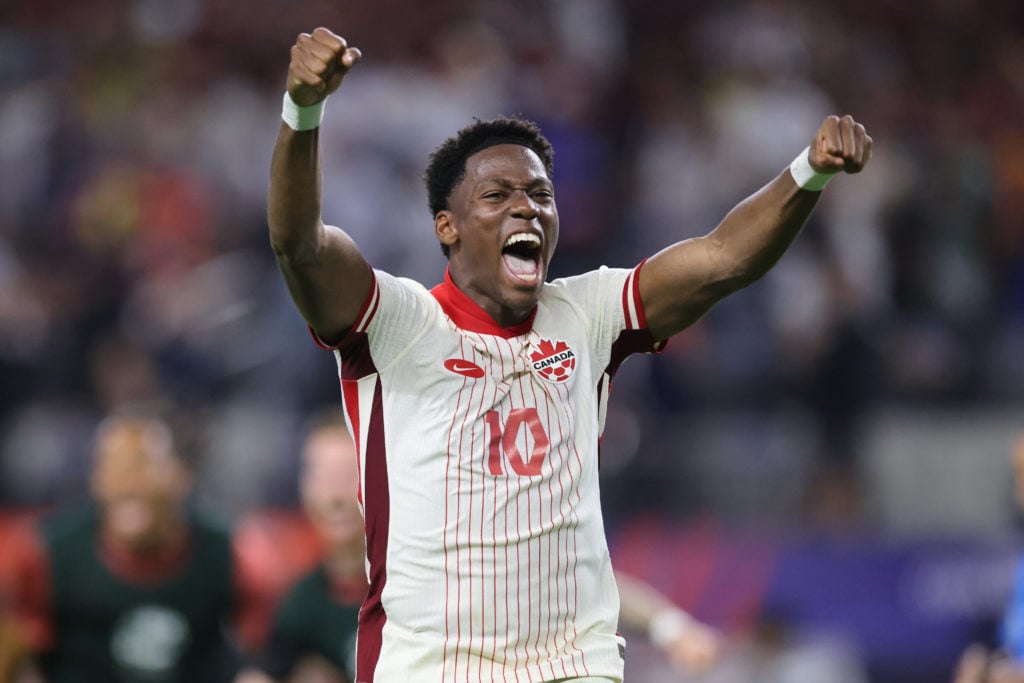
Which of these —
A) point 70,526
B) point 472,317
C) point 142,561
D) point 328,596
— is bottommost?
point 328,596

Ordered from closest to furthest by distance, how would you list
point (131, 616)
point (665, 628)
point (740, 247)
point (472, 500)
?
point (472, 500) → point (740, 247) → point (665, 628) → point (131, 616)

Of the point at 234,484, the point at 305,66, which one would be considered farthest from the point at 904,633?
the point at 305,66

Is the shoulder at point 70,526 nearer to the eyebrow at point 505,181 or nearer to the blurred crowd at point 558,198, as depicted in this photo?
the blurred crowd at point 558,198

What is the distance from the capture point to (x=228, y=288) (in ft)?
35.5

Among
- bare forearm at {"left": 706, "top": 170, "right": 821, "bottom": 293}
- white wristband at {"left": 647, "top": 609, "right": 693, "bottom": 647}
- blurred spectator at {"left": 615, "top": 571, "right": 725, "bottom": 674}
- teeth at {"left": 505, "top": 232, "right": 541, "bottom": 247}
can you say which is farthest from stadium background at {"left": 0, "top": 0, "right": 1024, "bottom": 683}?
Result: bare forearm at {"left": 706, "top": 170, "right": 821, "bottom": 293}

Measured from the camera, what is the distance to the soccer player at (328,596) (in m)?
6.67

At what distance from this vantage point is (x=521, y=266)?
14.6 ft

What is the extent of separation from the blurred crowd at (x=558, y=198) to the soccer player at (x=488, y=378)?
3.77 m

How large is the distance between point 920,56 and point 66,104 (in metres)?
6.89

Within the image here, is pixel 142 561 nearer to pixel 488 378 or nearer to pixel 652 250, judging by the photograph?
pixel 488 378

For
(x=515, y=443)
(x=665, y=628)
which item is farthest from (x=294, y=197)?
(x=665, y=628)

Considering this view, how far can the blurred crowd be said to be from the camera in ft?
33.7

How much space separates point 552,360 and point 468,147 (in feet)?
2.17

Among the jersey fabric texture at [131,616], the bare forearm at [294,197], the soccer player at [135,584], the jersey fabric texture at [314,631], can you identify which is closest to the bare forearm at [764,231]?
the bare forearm at [294,197]
